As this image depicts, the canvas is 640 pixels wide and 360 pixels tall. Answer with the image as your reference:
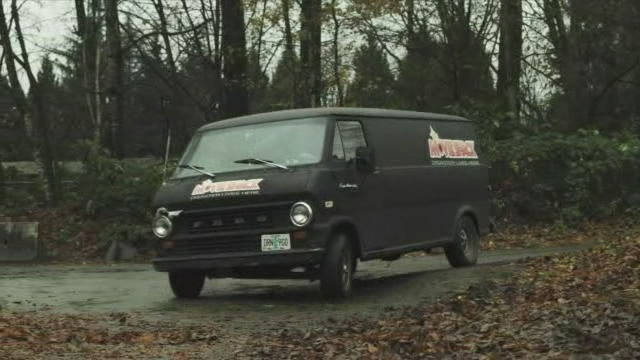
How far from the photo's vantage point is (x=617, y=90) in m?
33.3

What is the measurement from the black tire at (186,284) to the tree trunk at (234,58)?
13.3m

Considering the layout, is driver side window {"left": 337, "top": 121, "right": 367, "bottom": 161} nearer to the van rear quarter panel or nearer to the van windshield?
the van rear quarter panel

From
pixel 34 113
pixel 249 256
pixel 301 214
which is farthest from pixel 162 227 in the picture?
pixel 34 113

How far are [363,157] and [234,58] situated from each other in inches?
546

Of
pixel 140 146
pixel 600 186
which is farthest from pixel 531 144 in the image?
pixel 140 146

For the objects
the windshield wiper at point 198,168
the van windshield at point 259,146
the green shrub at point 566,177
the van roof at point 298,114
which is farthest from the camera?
the green shrub at point 566,177

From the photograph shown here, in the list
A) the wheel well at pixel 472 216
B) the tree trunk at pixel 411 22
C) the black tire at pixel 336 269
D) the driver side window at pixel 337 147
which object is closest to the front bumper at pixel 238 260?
the black tire at pixel 336 269

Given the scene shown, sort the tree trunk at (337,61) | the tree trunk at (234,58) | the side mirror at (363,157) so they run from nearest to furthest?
the side mirror at (363,157), the tree trunk at (234,58), the tree trunk at (337,61)

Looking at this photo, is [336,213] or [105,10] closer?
[336,213]

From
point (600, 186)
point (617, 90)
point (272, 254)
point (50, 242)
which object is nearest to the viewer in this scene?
point (272, 254)

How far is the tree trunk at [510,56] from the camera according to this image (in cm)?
2777

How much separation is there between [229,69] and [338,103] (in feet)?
17.9

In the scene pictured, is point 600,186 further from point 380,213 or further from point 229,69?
point 380,213

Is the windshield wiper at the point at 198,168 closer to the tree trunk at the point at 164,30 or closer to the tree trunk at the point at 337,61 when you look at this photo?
the tree trunk at the point at 164,30
